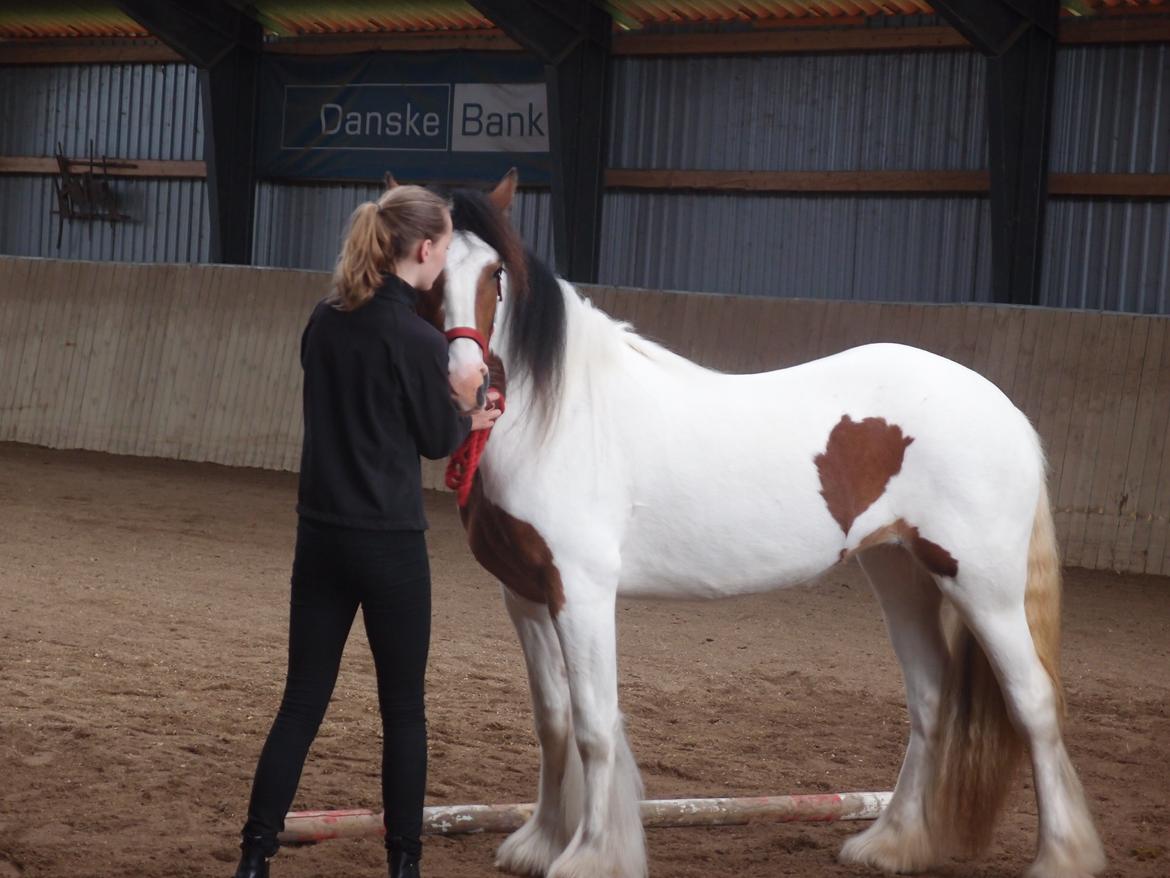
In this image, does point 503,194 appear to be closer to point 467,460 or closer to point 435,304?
point 435,304

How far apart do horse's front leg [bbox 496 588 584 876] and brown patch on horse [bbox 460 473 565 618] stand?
0.11 meters

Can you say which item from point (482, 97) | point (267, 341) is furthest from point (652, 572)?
point (482, 97)

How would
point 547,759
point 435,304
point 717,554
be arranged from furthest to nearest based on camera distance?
1. point 547,759
2. point 717,554
3. point 435,304

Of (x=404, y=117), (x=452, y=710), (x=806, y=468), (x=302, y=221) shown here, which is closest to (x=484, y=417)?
(x=806, y=468)

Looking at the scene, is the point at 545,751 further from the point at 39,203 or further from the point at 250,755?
the point at 39,203

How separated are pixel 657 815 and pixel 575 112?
30.9 feet

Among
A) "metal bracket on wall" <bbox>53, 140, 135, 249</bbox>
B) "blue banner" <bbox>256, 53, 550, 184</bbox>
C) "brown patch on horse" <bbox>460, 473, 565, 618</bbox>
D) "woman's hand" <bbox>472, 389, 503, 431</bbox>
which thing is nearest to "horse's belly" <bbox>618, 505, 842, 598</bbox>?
"brown patch on horse" <bbox>460, 473, 565, 618</bbox>

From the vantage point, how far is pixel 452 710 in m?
4.93

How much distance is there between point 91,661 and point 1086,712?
3.87 m

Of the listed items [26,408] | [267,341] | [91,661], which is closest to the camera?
[91,661]

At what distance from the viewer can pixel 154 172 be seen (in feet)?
47.9

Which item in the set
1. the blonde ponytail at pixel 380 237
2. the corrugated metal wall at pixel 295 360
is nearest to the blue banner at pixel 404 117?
the corrugated metal wall at pixel 295 360

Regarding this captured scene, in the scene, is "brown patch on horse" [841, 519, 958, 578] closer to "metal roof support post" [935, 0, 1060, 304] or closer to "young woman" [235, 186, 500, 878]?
"young woman" [235, 186, 500, 878]

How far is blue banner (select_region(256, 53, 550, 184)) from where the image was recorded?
1284 centimetres
